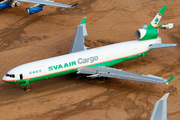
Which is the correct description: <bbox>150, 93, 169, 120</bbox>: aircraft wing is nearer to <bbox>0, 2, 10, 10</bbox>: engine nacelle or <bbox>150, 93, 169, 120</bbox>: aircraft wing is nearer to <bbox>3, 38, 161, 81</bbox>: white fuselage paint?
<bbox>3, 38, 161, 81</bbox>: white fuselage paint

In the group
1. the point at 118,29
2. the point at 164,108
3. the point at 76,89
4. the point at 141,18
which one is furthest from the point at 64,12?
the point at 164,108

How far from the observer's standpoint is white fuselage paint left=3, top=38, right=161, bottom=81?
3148 cm

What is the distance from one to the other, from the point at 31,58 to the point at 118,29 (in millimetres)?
20057

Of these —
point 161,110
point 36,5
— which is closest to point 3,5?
point 36,5

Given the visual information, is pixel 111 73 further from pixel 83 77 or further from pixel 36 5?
pixel 36 5

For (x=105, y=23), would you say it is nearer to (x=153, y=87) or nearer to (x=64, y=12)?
(x=64, y=12)

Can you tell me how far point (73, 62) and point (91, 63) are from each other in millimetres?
2902

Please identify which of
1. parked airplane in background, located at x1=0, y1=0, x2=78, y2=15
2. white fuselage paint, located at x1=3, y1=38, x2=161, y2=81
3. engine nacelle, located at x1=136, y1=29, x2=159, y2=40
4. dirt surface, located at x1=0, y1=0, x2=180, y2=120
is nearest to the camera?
dirt surface, located at x1=0, y1=0, x2=180, y2=120

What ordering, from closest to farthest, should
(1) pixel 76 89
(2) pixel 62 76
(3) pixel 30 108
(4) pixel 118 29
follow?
(3) pixel 30 108 < (1) pixel 76 89 < (2) pixel 62 76 < (4) pixel 118 29

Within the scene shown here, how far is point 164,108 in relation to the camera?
18312 mm

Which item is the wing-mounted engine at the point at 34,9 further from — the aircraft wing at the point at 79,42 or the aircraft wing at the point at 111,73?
the aircraft wing at the point at 111,73

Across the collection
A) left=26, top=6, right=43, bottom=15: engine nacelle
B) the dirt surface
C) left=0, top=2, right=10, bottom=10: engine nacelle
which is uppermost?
left=0, top=2, right=10, bottom=10: engine nacelle

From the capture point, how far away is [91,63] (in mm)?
34531

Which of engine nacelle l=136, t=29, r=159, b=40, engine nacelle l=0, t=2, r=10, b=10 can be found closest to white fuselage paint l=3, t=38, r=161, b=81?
engine nacelle l=136, t=29, r=159, b=40
